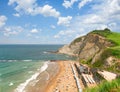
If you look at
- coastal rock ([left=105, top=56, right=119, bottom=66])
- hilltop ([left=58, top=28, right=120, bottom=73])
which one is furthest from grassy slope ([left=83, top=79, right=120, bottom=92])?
coastal rock ([left=105, top=56, right=119, bottom=66])

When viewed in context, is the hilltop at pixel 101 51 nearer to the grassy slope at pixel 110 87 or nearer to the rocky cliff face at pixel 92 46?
the rocky cliff face at pixel 92 46

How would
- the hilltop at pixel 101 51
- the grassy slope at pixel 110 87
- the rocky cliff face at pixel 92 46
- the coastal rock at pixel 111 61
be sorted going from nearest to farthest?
1. the grassy slope at pixel 110 87
2. the coastal rock at pixel 111 61
3. the hilltop at pixel 101 51
4. the rocky cliff face at pixel 92 46

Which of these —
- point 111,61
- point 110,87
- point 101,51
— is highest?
point 110,87

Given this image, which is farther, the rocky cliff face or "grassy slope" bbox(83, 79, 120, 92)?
the rocky cliff face

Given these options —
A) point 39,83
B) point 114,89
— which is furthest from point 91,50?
point 114,89

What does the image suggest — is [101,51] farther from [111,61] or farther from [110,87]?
[110,87]

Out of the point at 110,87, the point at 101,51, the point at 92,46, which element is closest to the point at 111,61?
the point at 101,51

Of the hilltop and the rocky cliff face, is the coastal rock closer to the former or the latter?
the hilltop

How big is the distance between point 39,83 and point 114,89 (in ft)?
169

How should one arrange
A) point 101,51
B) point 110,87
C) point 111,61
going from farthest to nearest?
point 101,51 < point 111,61 < point 110,87

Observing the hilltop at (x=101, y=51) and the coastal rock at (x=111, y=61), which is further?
the hilltop at (x=101, y=51)

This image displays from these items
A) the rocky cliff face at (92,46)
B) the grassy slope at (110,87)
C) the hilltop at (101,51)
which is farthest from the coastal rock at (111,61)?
the grassy slope at (110,87)

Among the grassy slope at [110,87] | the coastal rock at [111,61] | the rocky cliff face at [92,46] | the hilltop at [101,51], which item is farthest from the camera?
the rocky cliff face at [92,46]

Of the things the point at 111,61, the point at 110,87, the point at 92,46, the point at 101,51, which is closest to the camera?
the point at 110,87
